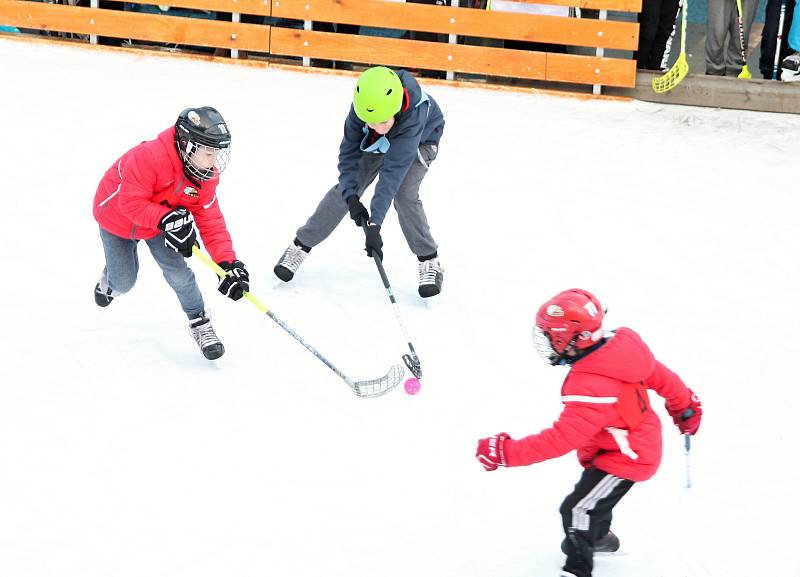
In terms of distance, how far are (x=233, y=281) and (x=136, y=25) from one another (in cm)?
481

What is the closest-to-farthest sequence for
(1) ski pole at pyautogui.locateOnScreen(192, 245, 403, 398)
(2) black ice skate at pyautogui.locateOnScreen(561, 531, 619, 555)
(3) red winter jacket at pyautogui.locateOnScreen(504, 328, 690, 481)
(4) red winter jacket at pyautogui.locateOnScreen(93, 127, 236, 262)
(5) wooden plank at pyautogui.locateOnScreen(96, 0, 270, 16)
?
(3) red winter jacket at pyautogui.locateOnScreen(504, 328, 690, 481) < (2) black ice skate at pyautogui.locateOnScreen(561, 531, 619, 555) < (4) red winter jacket at pyautogui.locateOnScreen(93, 127, 236, 262) < (1) ski pole at pyautogui.locateOnScreen(192, 245, 403, 398) < (5) wooden plank at pyautogui.locateOnScreen(96, 0, 270, 16)

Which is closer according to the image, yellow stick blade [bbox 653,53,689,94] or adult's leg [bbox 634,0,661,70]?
yellow stick blade [bbox 653,53,689,94]

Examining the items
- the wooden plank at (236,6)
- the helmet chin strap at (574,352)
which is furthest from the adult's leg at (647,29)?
the helmet chin strap at (574,352)

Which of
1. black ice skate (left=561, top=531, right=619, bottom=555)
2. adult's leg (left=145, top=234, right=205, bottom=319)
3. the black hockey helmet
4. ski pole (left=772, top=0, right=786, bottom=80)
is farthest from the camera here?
ski pole (left=772, top=0, right=786, bottom=80)

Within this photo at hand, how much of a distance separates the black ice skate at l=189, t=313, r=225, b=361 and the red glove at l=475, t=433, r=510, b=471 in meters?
1.61

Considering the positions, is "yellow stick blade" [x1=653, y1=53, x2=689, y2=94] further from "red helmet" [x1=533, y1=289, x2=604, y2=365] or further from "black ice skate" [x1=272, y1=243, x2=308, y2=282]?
"red helmet" [x1=533, y1=289, x2=604, y2=365]

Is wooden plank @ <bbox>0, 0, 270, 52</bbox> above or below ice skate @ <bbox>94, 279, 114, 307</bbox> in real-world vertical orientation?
above

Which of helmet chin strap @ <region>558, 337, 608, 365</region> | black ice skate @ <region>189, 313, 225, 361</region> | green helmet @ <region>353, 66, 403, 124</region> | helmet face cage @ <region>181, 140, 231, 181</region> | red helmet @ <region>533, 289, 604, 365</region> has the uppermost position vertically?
green helmet @ <region>353, 66, 403, 124</region>

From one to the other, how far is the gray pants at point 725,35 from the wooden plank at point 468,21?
0.54m

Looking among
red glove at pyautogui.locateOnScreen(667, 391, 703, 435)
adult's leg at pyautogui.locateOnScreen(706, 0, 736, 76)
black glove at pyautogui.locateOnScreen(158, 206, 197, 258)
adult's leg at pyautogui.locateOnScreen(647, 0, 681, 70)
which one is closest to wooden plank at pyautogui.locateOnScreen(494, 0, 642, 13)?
adult's leg at pyautogui.locateOnScreen(647, 0, 681, 70)

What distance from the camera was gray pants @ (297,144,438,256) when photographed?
15.5 feet

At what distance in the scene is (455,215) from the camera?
5.84 m

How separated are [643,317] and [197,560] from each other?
249cm

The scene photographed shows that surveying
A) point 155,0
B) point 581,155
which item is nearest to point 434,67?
point 581,155
